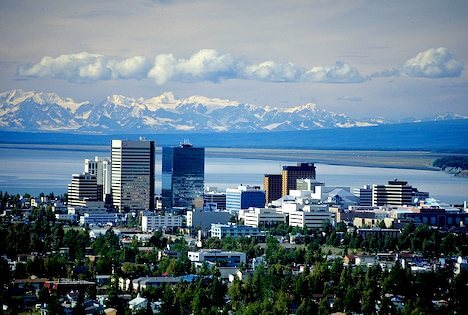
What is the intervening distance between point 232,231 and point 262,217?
3.06m

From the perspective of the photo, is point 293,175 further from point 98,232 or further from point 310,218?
point 98,232

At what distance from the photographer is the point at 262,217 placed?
30.4 m

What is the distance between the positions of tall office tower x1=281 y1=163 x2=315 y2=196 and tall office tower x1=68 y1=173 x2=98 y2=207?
6768mm

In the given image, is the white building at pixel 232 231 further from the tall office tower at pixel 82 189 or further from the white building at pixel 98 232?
the tall office tower at pixel 82 189

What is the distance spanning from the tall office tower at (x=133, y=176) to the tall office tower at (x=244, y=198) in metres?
2.43

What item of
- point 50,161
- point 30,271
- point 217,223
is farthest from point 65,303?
point 50,161

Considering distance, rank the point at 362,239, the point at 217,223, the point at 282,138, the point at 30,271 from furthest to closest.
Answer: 1. the point at 282,138
2. the point at 217,223
3. the point at 362,239
4. the point at 30,271

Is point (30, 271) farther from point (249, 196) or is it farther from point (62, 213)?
point (249, 196)

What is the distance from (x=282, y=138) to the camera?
11300 cm

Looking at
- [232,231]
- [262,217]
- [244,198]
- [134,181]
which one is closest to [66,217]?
[262,217]

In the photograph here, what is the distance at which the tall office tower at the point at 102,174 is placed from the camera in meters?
35.5

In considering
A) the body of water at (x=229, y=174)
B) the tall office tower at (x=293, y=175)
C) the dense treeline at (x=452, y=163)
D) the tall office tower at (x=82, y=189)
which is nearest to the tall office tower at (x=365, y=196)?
the tall office tower at (x=293, y=175)

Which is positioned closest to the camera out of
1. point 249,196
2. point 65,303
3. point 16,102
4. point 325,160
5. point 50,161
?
point 65,303

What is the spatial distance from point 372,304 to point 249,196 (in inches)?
802
